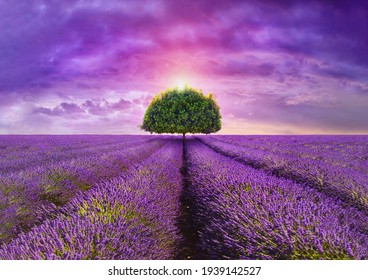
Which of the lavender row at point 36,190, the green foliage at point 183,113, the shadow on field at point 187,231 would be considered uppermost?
the green foliage at point 183,113

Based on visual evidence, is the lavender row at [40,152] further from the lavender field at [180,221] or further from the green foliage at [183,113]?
the green foliage at [183,113]

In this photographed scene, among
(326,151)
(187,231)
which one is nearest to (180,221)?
(187,231)

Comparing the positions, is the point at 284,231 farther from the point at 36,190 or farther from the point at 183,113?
the point at 183,113

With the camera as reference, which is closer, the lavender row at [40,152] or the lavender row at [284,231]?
the lavender row at [284,231]

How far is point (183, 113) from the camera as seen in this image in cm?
2230

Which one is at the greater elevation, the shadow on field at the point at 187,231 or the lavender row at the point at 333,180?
the lavender row at the point at 333,180

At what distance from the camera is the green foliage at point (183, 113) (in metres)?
22.3

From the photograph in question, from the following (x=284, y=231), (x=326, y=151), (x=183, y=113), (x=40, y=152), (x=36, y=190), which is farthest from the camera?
(x=183, y=113)

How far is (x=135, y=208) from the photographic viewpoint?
284 cm

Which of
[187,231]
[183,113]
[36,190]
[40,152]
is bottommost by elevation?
[187,231]

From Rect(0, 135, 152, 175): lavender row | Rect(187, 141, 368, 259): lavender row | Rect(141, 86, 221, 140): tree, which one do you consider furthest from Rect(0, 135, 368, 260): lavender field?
Rect(141, 86, 221, 140): tree

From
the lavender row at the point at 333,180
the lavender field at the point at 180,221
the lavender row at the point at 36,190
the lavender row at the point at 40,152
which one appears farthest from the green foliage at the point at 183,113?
the lavender field at the point at 180,221

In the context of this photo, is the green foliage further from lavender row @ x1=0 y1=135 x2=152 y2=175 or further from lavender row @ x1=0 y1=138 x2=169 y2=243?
lavender row @ x1=0 y1=138 x2=169 y2=243

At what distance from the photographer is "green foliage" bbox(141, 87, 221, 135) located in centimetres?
2227
